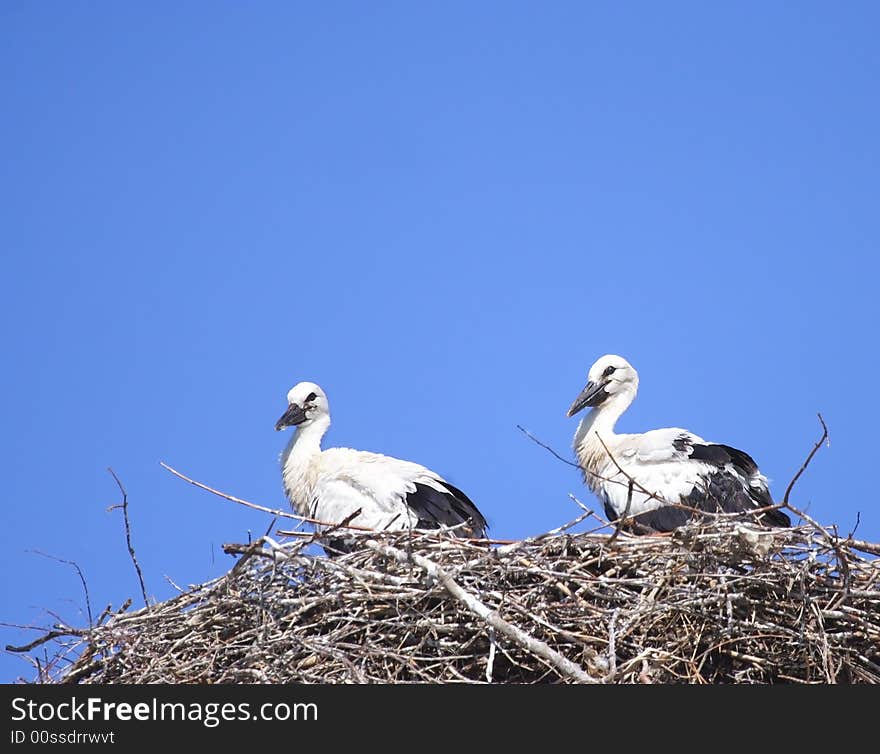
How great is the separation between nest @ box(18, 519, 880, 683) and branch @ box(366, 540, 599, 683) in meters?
0.02

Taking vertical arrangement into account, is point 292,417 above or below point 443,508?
above

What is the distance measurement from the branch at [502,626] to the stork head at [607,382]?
3.92 metres

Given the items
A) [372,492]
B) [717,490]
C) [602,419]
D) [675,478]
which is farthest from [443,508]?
[602,419]

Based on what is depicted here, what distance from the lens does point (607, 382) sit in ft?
33.8

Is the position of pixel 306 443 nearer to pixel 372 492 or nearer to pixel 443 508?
pixel 372 492

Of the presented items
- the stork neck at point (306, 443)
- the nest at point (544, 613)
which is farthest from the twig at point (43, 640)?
the stork neck at point (306, 443)

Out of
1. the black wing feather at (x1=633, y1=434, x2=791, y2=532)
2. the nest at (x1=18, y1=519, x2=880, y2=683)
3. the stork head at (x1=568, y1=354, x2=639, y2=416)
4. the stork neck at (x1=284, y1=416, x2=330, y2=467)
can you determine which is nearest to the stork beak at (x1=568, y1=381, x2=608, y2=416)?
the stork head at (x1=568, y1=354, x2=639, y2=416)

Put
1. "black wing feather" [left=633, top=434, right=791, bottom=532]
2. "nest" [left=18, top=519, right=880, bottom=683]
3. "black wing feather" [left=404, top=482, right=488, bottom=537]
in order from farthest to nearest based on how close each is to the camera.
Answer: "black wing feather" [left=633, top=434, right=791, bottom=532] → "black wing feather" [left=404, top=482, right=488, bottom=537] → "nest" [left=18, top=519, right=880, bottom=683]

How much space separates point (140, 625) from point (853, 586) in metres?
3.35

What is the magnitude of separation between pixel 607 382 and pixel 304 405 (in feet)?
7.01

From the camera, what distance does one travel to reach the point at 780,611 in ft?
21.6

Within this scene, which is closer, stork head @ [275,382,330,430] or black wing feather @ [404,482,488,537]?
black wing feather @ [404,482,488,537]

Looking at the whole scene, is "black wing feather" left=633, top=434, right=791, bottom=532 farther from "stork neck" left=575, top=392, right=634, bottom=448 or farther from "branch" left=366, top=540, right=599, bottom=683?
"branch" left=366, top=540, right=599, bottom=683

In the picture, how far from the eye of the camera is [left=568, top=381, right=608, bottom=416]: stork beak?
10.2 meters
